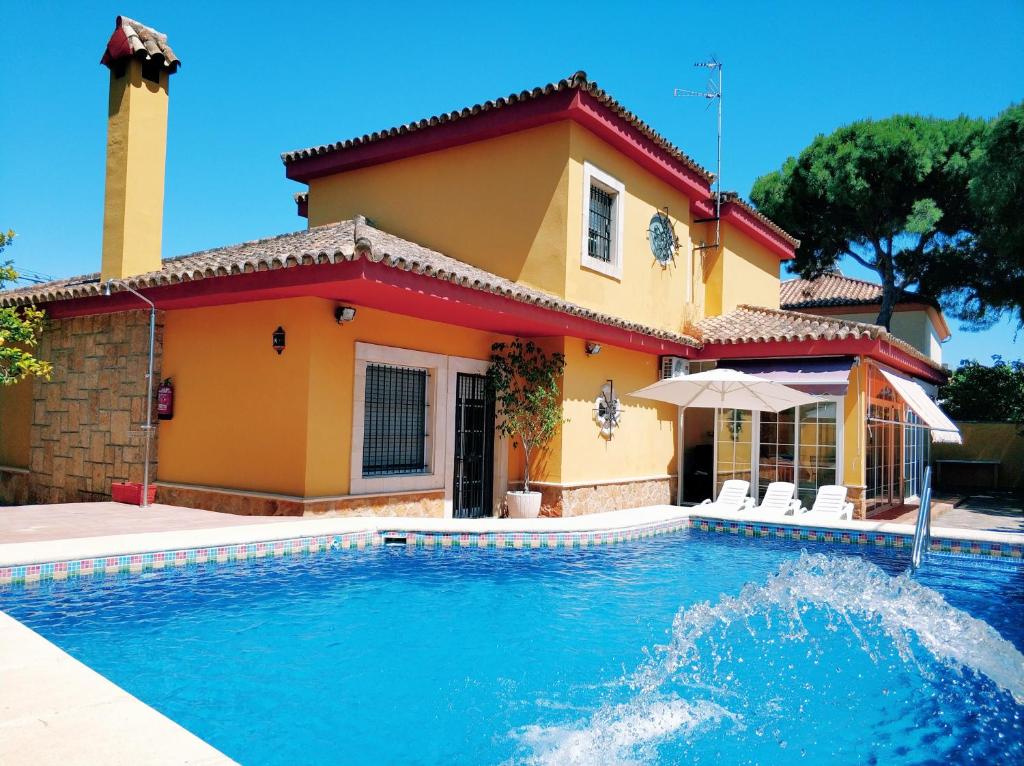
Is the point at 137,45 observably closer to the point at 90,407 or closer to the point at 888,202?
the point at 90,407

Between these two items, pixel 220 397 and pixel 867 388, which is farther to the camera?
pixel 867 388

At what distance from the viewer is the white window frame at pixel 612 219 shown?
61.5ft

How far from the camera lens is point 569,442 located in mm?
18469

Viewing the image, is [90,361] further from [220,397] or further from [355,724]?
[355,724]

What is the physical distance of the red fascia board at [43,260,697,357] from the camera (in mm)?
13172

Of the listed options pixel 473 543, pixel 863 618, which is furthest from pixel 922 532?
pixel 473 543

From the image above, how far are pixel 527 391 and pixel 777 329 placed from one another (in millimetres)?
8751

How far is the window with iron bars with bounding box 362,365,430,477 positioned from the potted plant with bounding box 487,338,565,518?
77.6 inches

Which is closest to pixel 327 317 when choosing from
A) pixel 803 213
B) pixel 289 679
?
pixel 289 679

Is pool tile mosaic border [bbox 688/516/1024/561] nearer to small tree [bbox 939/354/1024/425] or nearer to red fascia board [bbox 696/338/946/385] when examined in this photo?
red fascia board [bbox 696/338/946/385]

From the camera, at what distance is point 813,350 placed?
818 inches

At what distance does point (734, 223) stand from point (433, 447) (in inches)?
576

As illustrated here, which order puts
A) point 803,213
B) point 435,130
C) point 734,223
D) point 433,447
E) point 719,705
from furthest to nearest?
point 803,213 < point 734,223 < point 435,130 < point 433,447 < point 719,705

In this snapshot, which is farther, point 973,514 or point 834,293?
point 834,293
